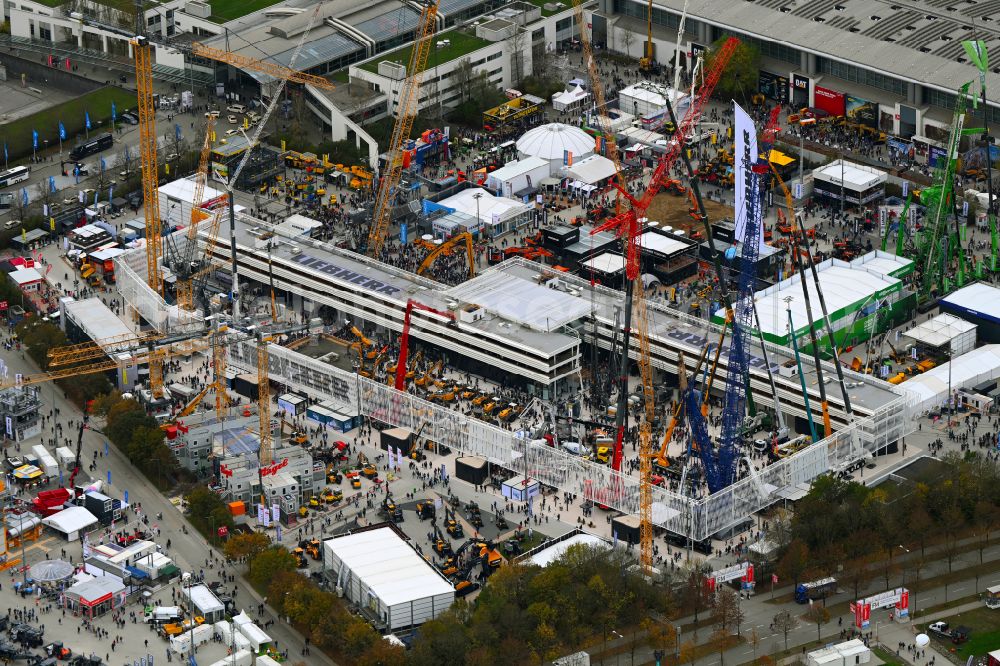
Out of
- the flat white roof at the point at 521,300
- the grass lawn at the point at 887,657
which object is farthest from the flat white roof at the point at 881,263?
the grass lawn at the point at 887,657

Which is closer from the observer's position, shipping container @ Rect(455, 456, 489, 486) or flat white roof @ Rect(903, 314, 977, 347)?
shipping container @ Rect(455, 456, 489, 486)

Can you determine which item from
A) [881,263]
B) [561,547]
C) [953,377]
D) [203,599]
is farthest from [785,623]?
[881,263]

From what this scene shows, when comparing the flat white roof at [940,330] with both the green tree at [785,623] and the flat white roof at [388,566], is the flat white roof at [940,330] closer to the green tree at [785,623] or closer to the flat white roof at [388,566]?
the green tree at [785,623]

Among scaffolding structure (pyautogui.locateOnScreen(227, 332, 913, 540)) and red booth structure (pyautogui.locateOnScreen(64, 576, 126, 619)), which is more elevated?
scaffolding structure (pyautogui.locateOnScreen(227, 332, 913, 540))

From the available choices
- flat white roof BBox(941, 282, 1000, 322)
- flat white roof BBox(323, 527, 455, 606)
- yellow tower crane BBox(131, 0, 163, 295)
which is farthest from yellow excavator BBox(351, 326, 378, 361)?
flat white roof BBox(941, 282, 1000, 322)

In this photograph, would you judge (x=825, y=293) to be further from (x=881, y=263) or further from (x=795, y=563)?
(x=795, y=563)

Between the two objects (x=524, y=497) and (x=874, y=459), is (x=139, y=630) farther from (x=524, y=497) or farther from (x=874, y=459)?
(x=874, y=459)

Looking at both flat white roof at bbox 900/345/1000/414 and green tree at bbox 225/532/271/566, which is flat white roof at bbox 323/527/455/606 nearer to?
green tree at bbox 225/532/271/566
